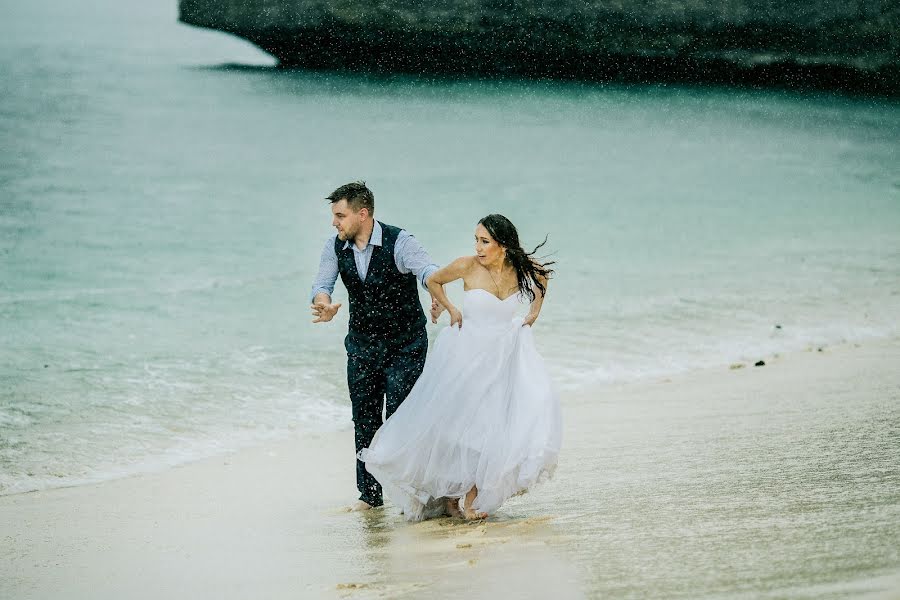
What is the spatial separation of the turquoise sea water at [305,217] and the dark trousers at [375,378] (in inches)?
64.7

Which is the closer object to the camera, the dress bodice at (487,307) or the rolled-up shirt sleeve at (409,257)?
the dress bodice at (487,307)

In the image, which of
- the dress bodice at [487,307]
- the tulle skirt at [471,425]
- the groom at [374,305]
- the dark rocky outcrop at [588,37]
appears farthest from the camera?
the dark rocky outcrop at [588,37]

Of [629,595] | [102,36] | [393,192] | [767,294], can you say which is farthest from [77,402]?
[102,36]

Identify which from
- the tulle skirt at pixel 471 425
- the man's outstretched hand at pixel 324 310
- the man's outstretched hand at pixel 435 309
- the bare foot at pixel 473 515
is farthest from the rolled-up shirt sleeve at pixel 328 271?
the bare foot at pixel 473 515

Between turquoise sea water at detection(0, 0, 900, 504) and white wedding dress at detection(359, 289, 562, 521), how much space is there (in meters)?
1.93

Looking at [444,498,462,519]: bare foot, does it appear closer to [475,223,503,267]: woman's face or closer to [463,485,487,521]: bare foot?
[463,485,487,521]: bare foot

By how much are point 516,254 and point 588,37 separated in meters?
16.7

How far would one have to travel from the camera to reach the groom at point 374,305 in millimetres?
3607

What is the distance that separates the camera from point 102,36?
17.3 m

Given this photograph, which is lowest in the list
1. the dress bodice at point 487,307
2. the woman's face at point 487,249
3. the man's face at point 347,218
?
the dress bodice at point 487,307

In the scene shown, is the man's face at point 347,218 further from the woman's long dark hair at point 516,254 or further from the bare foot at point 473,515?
the bare foot at point 473,515

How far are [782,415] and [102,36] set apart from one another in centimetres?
1538

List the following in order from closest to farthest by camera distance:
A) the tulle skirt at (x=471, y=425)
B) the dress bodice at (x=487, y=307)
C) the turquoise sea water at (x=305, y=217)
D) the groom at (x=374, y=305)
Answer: the tulle skirt at (x=471, y=425)
the dress bodice at (x=487, y=307)
the groom at (x=374, y=305)
the turquoise sea water at (x=305, y=217)

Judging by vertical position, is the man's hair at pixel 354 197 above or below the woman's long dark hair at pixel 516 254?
above
